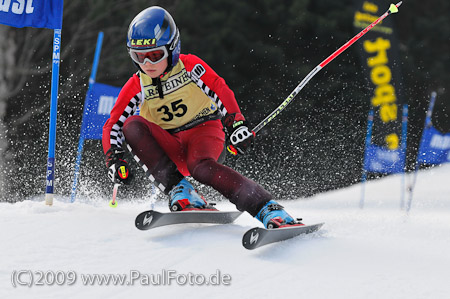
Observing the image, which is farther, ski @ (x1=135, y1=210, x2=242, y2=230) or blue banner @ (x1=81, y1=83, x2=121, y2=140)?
blue banner @ (x1=81, y1=83, x2=121, y2=140)

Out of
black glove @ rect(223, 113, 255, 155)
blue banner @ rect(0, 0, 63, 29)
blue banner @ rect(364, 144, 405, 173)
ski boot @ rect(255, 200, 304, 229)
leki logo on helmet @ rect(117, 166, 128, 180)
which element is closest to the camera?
ski boot @ rect(255, 200, 304, 229)

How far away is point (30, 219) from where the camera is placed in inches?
132

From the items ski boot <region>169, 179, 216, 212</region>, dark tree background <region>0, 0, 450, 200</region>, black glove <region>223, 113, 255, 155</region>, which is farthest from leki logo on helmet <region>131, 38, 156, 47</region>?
dark tree background <region>0, 0, 450, 200</region>

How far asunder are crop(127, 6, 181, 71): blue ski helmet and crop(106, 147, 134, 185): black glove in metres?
0.65

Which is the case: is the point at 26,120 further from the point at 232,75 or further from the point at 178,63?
the point at 178,63

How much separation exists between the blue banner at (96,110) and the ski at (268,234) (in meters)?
2.80

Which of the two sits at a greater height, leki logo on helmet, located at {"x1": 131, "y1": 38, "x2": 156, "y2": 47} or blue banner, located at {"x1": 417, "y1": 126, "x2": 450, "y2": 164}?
blue banner, located at {"x1": 417, "y1": 126, "x2": 450, "y2": 164}

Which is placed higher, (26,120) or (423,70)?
(423,70)

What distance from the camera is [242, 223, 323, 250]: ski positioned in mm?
2798

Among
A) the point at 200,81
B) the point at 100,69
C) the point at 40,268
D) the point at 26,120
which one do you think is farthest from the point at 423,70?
the point at 40,268

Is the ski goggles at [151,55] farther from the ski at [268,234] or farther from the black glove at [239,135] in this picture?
the ski at [268,234]

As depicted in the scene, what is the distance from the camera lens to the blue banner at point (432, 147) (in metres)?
7.32

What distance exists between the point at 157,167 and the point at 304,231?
3.20ft

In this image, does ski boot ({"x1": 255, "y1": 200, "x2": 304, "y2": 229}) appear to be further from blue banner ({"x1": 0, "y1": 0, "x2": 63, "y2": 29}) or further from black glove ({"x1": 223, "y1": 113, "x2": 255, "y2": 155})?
blue banner ({"x1": 0, "y1": 0, "x2": 63, "y2": 29})
